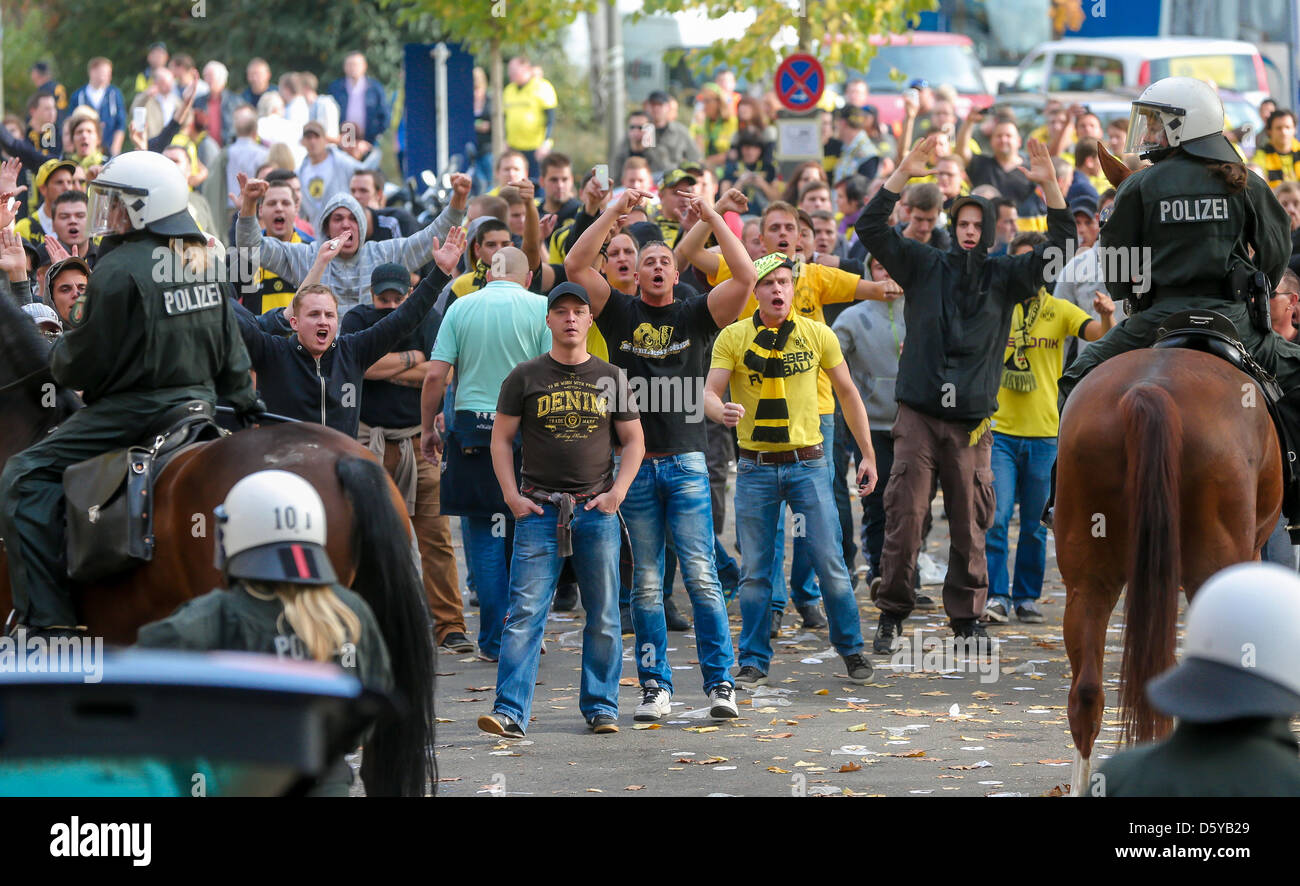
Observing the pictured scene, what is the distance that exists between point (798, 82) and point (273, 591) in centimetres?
1441

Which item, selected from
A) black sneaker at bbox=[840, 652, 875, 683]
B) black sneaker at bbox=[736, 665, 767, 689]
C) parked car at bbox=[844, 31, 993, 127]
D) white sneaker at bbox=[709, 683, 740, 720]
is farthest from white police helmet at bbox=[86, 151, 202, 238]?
parked car at bbox=[844, 31, 993, 127]

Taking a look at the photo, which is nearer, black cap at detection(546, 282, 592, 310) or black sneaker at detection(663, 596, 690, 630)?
black cap at detection(546, 282, 592, 310)

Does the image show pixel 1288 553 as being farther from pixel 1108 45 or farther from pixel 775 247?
pixel 1108 45

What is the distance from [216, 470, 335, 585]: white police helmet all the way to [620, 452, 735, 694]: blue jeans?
3.96 metres

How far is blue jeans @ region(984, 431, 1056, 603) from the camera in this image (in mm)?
11734

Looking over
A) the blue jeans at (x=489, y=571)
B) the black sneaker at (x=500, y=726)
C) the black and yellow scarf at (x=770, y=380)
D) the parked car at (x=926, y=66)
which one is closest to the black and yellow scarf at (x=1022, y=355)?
the black and yellow scarf at (x=770, y=380)

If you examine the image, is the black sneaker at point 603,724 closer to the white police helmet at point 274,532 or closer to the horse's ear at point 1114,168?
the horse's ear at point 1114,168

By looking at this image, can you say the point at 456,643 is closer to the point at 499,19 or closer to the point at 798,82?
the point at 798,82

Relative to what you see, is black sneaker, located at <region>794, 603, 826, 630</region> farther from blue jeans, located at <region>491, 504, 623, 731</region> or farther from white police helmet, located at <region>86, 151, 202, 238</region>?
white police helmet, located at <region>86, 151, 202, 238</region>

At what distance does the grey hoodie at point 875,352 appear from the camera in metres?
12.1

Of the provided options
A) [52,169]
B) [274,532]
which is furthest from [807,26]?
[274,532]

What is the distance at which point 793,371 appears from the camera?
9938mm

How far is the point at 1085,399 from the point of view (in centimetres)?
746
